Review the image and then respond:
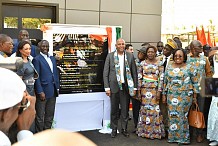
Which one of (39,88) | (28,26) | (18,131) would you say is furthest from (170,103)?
(18,131)

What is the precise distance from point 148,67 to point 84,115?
4.36 feet

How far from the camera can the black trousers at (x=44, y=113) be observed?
462 cm

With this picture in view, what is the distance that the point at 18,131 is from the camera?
143cm

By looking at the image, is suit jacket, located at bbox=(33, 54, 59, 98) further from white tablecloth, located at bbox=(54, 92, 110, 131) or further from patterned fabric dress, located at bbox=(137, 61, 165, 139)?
patterned fabric dress, located at bbox=(137, 61, 165, 139)

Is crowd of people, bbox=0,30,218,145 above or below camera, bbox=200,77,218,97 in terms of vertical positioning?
below

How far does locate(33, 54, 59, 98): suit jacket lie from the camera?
4586 mm

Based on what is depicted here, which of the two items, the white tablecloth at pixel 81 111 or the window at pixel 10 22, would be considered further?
the window at pixel 10 22

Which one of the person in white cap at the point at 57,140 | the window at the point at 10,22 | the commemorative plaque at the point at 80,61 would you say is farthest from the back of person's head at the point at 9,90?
the window at the point at 10,22

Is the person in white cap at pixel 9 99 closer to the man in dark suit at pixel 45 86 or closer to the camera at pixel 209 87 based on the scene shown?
the camera at pixel 209 87

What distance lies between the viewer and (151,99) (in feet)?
16.5

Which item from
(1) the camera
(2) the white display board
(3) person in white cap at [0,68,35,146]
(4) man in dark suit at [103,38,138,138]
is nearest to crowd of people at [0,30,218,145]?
(4) man in dark suit at [103,38,138,138]

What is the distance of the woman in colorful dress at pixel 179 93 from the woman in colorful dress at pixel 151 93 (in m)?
0.15

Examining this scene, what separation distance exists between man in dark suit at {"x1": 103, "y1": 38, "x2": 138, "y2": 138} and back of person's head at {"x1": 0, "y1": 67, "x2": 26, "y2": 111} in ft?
12.7

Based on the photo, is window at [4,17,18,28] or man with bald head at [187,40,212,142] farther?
window at [4,17,18,28]
